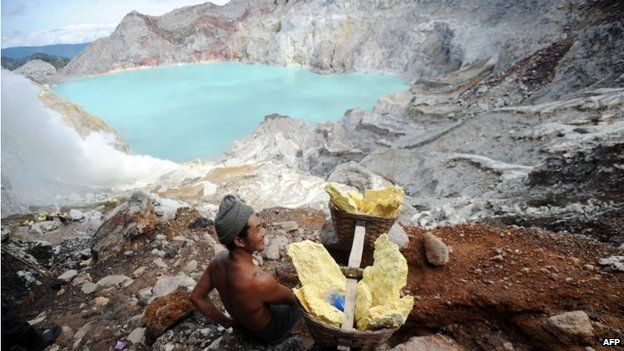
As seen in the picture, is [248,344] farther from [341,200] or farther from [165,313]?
[341,200]

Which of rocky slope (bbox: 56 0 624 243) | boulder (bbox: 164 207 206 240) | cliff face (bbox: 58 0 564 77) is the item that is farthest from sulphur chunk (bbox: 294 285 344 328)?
cliff face (bbox: 58 0 564 77)

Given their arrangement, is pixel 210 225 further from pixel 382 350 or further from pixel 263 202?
pixel 263 202

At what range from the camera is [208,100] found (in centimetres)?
3700

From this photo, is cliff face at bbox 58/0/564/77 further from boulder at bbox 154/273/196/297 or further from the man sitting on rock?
the man sitting on rock

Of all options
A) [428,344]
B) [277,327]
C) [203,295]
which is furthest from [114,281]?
[428,344]

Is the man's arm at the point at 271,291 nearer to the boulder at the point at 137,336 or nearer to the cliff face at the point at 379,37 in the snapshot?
the boulder at the point at 137,336

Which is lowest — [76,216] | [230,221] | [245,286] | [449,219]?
[76,216]

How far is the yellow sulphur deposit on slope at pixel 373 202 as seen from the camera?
3.21 meters

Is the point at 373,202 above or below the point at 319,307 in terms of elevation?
above

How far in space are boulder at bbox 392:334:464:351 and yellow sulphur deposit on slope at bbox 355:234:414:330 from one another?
0.42 meters

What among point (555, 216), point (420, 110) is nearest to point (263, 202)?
point (555, 216)

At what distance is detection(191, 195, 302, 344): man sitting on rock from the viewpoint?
2359mm

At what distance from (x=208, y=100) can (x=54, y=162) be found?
2159 centimetres

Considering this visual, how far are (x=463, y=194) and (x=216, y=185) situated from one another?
746 centimetres
